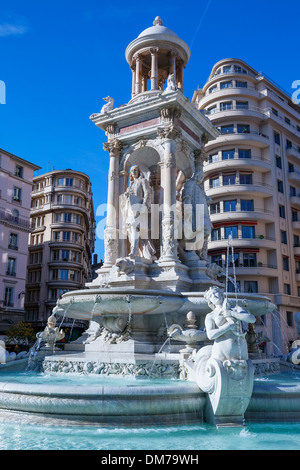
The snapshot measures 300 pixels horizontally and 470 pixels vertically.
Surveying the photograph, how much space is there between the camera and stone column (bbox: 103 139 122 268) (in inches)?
603

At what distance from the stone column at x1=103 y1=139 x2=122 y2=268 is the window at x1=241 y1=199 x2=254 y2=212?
2887cm

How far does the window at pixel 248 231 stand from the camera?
42.2 metres

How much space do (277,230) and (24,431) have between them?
40.2 meters

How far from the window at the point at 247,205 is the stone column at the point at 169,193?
29272 millimetres

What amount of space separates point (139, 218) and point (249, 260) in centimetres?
2903

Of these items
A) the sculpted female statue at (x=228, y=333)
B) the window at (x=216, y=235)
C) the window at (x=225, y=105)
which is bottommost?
the sculpted female statue at (x=228, y=333)

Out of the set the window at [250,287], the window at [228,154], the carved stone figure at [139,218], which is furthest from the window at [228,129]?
the carved stone figure at [139,218]

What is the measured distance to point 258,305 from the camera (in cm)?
1140

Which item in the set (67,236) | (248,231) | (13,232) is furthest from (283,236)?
(67,236)

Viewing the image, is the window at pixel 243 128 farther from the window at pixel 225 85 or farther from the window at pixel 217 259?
the window at pixel 217 259
